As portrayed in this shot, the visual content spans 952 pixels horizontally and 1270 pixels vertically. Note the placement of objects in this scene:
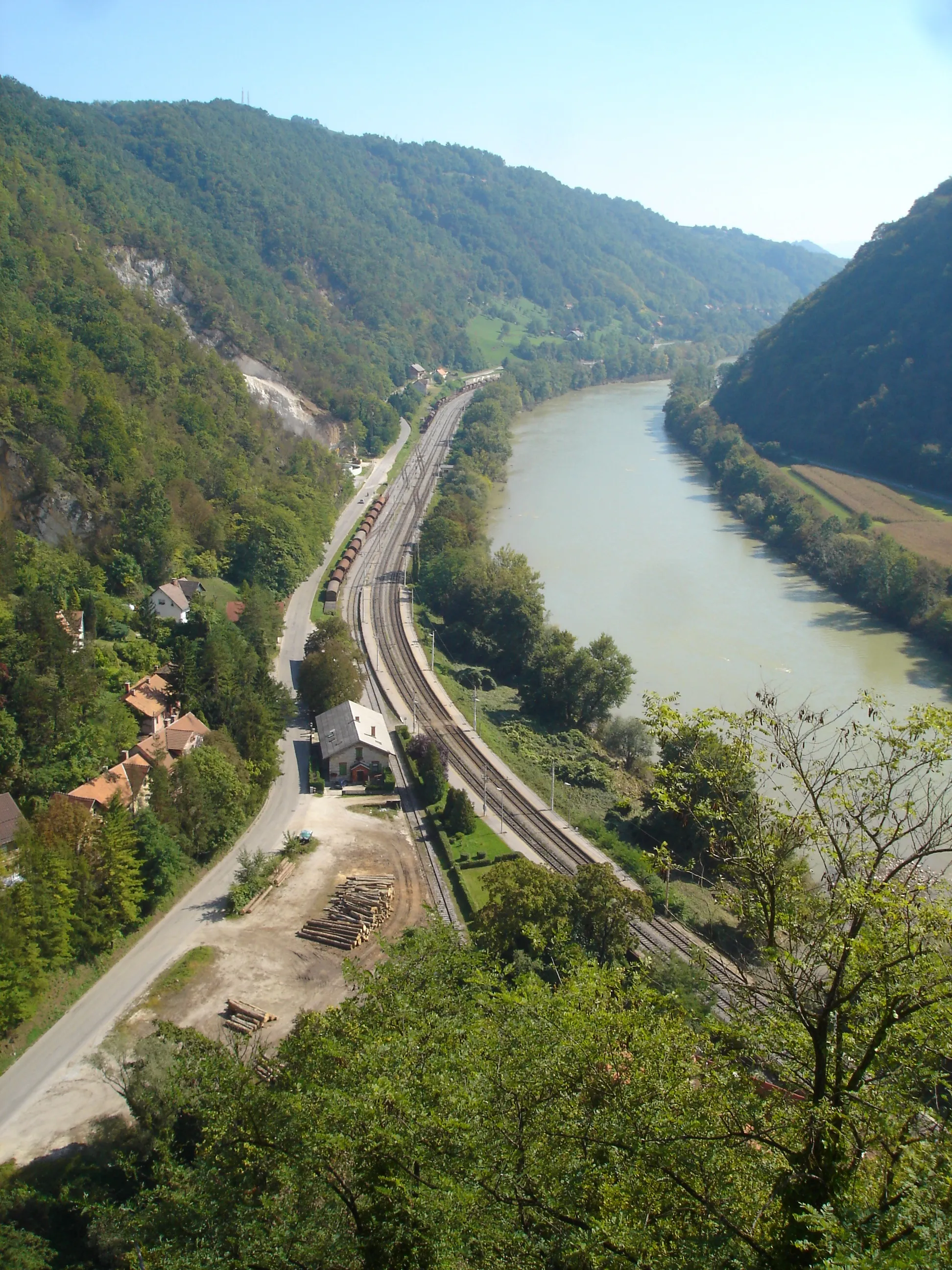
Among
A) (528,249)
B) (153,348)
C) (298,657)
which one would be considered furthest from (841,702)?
(528,249)

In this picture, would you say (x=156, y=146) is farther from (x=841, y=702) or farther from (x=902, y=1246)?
(x=902, y=1246)

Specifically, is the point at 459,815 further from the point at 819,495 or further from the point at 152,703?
the point at 819,495

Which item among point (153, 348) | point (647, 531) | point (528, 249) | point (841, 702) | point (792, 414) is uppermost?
point (528, 249)

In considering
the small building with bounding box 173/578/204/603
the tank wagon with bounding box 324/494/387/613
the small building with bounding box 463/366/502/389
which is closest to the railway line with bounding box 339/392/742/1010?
the tank wagon with bounding box 324/494/387/613

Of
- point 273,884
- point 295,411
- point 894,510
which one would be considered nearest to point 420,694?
point 273,884

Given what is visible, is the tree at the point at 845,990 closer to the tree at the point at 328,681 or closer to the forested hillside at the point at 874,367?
the tree at the point at 328,681

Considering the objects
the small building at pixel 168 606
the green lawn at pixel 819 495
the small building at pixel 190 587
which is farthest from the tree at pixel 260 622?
the green lawn at pixel 819 495
